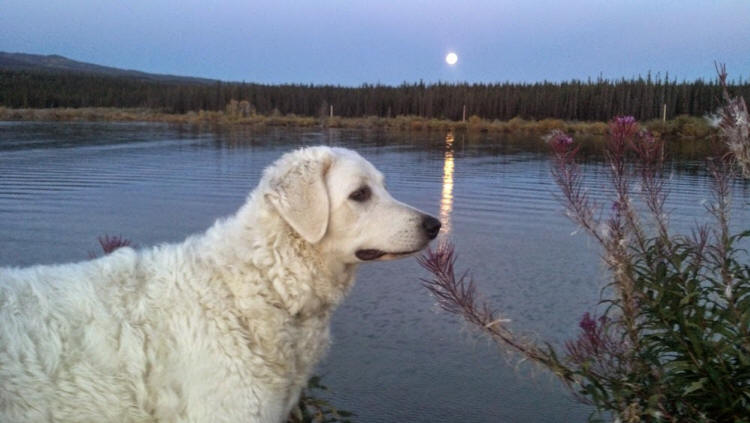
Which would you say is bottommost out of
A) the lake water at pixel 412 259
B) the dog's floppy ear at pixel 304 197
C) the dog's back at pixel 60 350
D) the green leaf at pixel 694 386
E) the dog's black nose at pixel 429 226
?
the lake water at pixel 412 259

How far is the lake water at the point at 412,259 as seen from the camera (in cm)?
652

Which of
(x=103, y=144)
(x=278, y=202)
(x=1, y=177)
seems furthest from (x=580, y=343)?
(x=103, y=144)

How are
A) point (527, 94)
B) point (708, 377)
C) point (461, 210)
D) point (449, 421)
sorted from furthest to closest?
1. point (527, 94)
2. point (461, 210)
3. point (449, 421)
4. point (708, 377)

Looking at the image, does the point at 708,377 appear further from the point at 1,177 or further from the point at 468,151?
the point at 468,151

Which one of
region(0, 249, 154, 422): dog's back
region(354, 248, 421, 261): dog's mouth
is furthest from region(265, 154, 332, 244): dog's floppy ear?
region(0, 249, 154, 422): dog's back

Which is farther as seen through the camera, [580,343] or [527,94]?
[527,94]

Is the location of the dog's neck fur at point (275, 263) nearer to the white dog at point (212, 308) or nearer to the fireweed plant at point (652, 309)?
the white dog at point (212, 308)

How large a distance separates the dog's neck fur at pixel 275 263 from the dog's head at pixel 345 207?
0.08 m

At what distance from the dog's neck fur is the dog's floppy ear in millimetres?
89

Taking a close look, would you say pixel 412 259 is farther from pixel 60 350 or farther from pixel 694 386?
pixel 60 350

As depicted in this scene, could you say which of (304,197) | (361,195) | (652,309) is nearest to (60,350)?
(304,197)

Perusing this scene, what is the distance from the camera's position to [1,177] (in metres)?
19.3

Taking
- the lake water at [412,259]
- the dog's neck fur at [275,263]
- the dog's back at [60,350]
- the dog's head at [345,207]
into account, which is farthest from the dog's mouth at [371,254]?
the dog's back at [60,350]

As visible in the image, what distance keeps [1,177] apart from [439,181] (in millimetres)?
11848
